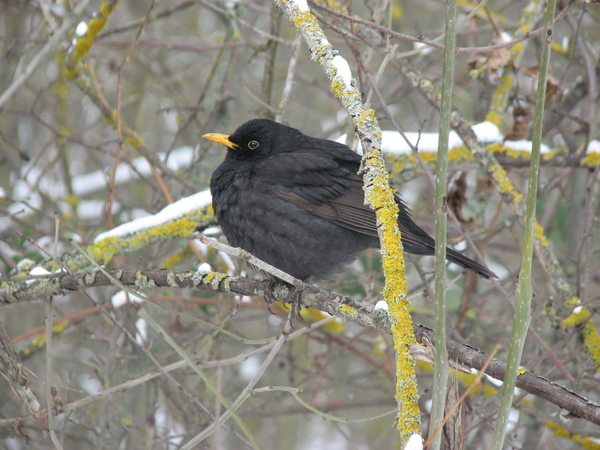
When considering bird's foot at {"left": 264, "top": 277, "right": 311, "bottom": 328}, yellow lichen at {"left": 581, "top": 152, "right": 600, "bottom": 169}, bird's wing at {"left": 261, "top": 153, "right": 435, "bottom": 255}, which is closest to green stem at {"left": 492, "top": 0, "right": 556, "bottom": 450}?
bird's foot at {"left": 264, "top": 277, "right": 311, "bottom": 328}

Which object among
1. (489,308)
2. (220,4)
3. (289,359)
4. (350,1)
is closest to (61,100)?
(220,4)

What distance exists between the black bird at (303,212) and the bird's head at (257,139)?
0.34 feet

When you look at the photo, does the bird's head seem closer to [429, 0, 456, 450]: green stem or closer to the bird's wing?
the bird's wing

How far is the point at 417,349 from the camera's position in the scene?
186 cm

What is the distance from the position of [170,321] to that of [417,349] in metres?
2.86

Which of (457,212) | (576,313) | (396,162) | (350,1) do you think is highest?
(350,1)

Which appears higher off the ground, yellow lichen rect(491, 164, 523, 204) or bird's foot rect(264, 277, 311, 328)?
yellow lichen rect(491, 164, 523, 204)

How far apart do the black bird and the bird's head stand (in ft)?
0.34

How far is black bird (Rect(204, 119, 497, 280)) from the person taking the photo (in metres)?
3.55

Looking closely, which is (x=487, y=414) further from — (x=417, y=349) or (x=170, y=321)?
(x=170, y=321)

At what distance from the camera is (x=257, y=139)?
160 inches

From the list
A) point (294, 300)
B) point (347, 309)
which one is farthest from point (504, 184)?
point (347, 309)

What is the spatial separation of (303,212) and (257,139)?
0.72 metres

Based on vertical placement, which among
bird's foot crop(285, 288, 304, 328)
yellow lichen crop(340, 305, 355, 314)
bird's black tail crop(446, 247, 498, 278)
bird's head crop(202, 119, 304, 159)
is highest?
bird's head crop(202, 119, 304, 159)
